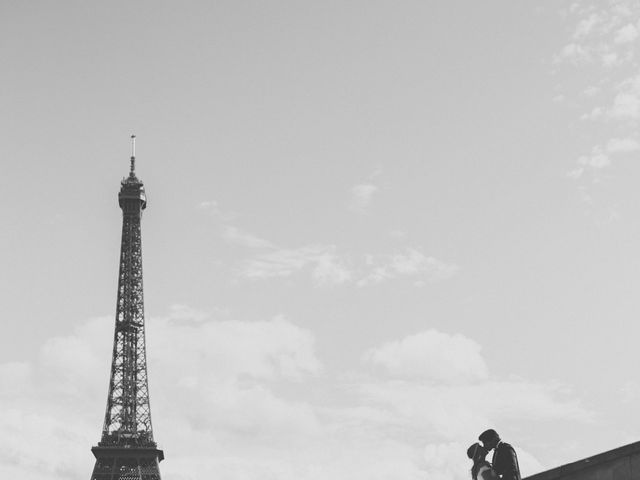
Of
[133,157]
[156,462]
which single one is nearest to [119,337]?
[156,462]

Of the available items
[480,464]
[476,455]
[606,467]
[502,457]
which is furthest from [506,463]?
[606,467]

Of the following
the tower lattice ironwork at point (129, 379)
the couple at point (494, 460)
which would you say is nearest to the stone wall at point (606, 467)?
the couple at point (494, 460)

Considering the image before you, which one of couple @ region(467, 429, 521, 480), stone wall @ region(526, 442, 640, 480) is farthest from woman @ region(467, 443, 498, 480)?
stone wall @ region(526, 442, 640, 480)

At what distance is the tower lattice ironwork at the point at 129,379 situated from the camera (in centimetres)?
11806

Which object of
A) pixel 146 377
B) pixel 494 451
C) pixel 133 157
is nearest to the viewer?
pixel 494 451

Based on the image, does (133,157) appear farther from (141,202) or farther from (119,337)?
(119,337)

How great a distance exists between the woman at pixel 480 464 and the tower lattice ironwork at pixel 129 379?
Answer: 10826 centimetres

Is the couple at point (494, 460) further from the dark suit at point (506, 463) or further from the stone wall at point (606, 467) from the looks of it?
the stone wall at point (606, 467)

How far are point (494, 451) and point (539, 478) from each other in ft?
20.6

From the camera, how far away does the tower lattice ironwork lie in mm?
118062

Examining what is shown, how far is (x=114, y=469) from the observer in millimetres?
116812

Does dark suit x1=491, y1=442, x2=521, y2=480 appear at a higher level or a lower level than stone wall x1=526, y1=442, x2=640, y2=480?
lower

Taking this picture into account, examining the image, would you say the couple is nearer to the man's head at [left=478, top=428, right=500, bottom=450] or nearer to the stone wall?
the man's head at [left=478, top=428, right=500, bottom=450]

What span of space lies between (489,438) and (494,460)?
1.12 feet
